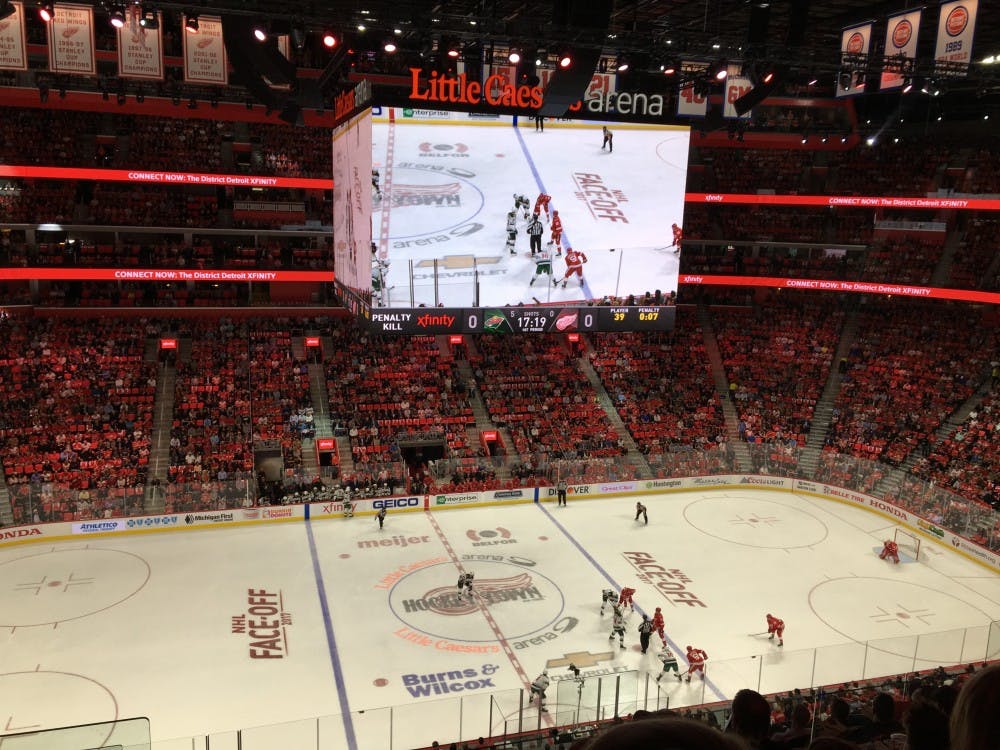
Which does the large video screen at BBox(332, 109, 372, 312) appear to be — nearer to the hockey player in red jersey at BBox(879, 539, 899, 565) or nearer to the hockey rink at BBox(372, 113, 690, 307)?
the hockey rink at BBox(372, 113, 690, 307)

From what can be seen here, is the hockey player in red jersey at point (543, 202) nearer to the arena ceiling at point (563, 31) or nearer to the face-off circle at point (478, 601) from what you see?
the arena ceiling at point (563, 31)

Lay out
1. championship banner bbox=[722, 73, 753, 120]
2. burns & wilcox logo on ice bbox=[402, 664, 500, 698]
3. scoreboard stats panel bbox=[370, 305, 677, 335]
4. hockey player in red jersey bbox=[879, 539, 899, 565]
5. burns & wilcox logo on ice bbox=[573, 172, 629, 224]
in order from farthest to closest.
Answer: championship banner bbox=[722, 73, 753, 120] → hockey player in red jersey bbox=[879, 539, 899, 565] → burns & wilcox logo on ice bbox=[573, 172, 629, 224] → scoreboard stats panel bbox=[370, 305, 677, 335] → burns & wilcox logo on ice bbox=[402, 664, 500, 698]

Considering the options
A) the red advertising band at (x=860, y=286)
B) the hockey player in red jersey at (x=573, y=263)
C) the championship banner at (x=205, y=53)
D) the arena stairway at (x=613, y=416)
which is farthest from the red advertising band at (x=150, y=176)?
the red advertising band at (x=860, y=286)

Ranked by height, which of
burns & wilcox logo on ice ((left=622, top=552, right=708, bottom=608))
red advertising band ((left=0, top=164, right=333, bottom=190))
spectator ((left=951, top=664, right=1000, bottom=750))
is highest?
red advertising band ((left=0, top=164, right=333, bottom=190))

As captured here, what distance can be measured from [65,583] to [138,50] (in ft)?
47.5

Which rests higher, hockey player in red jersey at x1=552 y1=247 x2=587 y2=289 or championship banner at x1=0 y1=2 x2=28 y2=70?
championship banner at x1=0 y1=2 x2=28 y2=70

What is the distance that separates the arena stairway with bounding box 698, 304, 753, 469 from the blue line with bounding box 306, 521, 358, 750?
17986mm

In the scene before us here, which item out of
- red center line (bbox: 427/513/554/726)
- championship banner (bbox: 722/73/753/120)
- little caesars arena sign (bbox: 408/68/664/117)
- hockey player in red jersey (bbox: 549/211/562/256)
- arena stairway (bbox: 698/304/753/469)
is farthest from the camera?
arena stairway (bbox: 698/304/753/469)

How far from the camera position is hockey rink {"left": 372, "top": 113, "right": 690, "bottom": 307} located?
22734 millimetres

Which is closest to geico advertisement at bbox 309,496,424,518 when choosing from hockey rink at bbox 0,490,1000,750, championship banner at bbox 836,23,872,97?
hockey rink at bbox 0,490,1000,750

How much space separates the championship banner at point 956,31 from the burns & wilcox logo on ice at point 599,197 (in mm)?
9356

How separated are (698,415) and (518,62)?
1937cm

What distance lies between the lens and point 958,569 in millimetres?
25000

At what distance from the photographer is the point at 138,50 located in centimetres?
2069
